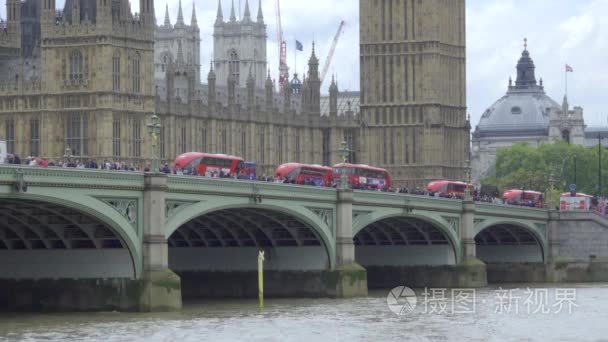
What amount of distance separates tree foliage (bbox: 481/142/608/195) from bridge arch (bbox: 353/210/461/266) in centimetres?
6181

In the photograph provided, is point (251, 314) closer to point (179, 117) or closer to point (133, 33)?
point (133, 33)

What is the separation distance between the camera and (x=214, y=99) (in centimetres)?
13525

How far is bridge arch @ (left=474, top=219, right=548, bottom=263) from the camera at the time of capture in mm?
117250

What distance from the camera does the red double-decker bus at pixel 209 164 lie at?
328 feet

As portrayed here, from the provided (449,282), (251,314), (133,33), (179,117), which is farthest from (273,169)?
(251,314)

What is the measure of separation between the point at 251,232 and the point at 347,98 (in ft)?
269

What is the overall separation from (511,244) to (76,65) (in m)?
27.1

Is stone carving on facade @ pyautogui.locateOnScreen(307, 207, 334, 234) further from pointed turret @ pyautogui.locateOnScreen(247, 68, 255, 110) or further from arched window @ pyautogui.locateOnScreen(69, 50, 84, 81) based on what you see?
pointed turret @ pyautogui.locateOnScreen(247, 68, 255, 110)

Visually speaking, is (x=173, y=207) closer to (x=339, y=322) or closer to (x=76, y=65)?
(x=339, y=322)

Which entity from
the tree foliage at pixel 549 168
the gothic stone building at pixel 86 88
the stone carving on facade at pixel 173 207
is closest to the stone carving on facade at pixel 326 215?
the stone carving on facade at pixel 173 207

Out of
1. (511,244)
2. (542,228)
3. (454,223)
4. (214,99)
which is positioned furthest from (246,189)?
(214,99)

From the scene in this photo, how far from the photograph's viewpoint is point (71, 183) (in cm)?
7388

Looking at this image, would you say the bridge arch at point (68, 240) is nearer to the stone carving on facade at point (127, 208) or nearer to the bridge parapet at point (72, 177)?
the stone carving on facade at point (127, 208)

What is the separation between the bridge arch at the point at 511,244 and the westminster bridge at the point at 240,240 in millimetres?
84
